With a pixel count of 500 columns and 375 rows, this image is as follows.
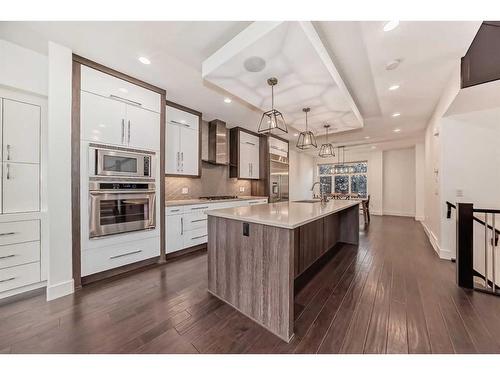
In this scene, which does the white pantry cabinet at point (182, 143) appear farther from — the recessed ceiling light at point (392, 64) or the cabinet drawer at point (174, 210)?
the recessed ceiling light at point (392, 64)

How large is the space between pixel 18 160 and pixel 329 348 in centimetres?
345

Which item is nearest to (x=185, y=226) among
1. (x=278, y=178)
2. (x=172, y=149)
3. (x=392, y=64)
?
(x=172, y=149)

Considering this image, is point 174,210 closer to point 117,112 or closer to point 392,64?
point 117,112

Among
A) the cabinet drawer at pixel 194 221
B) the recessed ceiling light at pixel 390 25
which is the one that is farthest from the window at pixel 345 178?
the recessed ceiling light at pixel 390 25

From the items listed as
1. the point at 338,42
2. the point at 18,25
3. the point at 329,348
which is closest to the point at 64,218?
the point at 18,25

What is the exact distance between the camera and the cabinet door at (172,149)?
135 inches

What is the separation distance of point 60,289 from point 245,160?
12.9 ft

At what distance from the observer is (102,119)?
7.88 ft

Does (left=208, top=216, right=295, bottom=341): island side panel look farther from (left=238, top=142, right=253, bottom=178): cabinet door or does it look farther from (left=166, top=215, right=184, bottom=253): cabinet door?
(left=238, top=142, right=253, bottom=178): cabinet door

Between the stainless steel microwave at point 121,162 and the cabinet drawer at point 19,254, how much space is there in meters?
0.99

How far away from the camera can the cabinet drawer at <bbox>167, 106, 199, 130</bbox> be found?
11.2ft

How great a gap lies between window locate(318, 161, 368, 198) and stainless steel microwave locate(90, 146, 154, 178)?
7095mm

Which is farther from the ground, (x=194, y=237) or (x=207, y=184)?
(x=207, y=184)

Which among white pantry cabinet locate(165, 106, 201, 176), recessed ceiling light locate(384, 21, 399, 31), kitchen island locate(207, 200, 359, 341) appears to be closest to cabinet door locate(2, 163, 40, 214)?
white pantry cabinet locate(165, 106, 201, 176)
